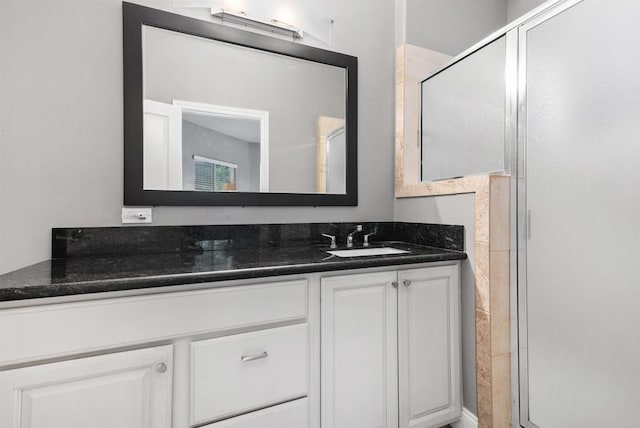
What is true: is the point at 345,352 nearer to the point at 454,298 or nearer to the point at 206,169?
the point at 454,298

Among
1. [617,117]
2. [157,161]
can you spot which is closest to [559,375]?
[617,117]

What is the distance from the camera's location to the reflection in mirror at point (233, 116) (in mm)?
1507

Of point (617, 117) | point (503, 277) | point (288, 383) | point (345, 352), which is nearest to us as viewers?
point (617, 117)

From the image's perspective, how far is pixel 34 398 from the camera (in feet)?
2.85

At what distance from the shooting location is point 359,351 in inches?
50.6

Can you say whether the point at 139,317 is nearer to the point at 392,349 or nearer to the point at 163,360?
the point at 163,360

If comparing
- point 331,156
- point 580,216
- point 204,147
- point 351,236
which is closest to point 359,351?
point 351,236

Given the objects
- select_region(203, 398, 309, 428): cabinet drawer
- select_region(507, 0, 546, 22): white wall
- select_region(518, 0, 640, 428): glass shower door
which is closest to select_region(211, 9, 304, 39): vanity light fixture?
select_region(518, 0, 640, 428): glass shower door

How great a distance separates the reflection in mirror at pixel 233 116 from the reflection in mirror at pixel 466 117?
0.56 m

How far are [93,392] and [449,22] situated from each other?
Result: 9.05ft

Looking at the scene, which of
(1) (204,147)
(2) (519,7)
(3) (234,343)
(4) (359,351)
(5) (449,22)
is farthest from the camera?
(2) (519,7)

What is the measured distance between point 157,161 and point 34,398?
101 centimetres

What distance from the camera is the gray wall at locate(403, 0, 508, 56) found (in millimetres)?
2025

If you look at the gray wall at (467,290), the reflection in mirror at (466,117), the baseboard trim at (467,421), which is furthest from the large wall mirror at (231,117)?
A: the baseboard trim at (467,421)
